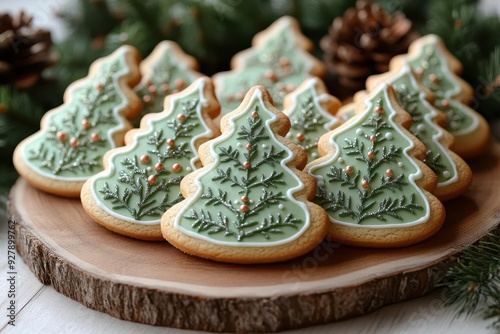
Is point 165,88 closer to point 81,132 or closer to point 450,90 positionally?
point 81,132

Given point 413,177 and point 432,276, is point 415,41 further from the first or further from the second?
point 432,276

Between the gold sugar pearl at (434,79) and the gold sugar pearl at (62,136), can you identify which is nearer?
the gold sugar pearl at (62,136)

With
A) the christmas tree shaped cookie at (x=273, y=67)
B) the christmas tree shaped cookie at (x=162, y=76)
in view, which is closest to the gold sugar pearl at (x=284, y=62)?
the christmas tree shaped cookie at (x=273, y=67)

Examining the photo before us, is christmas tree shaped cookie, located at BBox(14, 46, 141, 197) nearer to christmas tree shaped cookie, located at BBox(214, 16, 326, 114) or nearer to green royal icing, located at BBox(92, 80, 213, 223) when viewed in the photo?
green royal icing, located at BBox(92, 80, 213, 223)

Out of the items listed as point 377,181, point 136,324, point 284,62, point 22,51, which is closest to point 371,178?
point 377,181

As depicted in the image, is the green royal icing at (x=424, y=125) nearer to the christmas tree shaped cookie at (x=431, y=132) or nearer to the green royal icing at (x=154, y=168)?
the christmas tree shaped cookie at (x=431, y=132)
